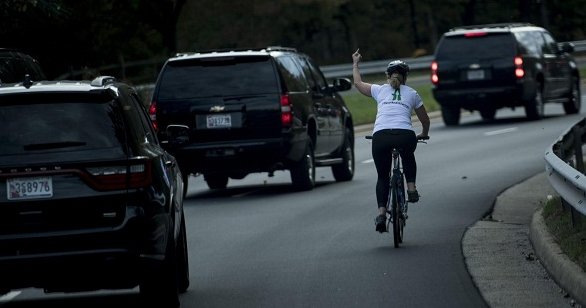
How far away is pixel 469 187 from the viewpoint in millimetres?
20781

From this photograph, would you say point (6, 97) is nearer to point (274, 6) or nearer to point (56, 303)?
point (56, 303)

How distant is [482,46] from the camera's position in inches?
1319

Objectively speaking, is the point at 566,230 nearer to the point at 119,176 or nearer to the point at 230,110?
the point at 119,176

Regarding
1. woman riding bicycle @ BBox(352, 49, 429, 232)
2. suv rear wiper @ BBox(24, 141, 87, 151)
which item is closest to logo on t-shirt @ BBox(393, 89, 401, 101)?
woman riding bicycle @ BBox(352, 49, 429, 232)

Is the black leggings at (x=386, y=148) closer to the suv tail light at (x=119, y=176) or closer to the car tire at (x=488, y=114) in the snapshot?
the suv tail light at (x=119, y=176)

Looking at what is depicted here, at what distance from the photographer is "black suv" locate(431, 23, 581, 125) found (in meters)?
33.3

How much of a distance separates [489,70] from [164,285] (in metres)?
23.3

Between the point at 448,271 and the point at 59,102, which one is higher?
the point at 59,102

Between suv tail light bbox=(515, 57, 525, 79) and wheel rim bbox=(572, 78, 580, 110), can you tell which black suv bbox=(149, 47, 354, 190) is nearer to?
suv tail light bbox=(515, 57, 525, 79)

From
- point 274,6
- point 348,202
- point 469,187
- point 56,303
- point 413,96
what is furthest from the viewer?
point 274,6

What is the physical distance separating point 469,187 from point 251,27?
5704 cm

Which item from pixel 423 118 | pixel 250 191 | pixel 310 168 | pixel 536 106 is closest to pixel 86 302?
pixel 423 118

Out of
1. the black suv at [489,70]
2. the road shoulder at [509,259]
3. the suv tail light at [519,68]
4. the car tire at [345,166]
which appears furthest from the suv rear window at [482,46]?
the road shoulder at [509,259]

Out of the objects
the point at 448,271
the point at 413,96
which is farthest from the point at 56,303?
the point at 413,96
